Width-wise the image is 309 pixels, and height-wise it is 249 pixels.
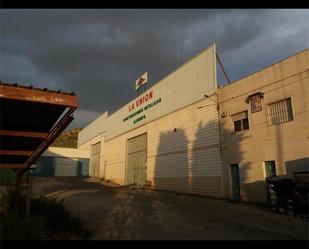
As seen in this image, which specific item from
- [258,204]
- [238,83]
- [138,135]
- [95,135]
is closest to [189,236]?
[258,204]

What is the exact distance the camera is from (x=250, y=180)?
19.6 meters

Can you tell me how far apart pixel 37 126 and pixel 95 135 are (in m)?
45.0

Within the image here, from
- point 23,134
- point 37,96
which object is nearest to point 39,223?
point 23,134

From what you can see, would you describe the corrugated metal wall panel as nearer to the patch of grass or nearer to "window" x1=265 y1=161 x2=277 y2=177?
"window" x1=265 y1=161 x2=277 y2=177

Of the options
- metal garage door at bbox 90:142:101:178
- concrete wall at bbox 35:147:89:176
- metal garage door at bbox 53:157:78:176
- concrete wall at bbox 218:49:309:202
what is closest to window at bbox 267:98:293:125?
concrete wall at bbox 218:49:309:202

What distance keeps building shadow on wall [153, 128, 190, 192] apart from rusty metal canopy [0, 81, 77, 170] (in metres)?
16.4

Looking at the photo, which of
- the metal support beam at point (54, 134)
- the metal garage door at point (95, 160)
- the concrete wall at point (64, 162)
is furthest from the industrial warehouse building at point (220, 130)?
the concrete wall at point (64, 162)

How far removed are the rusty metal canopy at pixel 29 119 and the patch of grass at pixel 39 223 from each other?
4.30ft

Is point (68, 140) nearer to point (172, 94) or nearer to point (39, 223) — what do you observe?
point (172, 94)

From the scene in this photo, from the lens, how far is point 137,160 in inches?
1378

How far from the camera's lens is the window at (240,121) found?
20797 millimetres

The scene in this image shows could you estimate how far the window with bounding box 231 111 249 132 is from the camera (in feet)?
68.2

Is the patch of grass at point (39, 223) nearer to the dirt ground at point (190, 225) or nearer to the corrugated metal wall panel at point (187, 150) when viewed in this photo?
the dirt ground at point (190, 225)

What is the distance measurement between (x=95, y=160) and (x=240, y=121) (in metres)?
34.9
